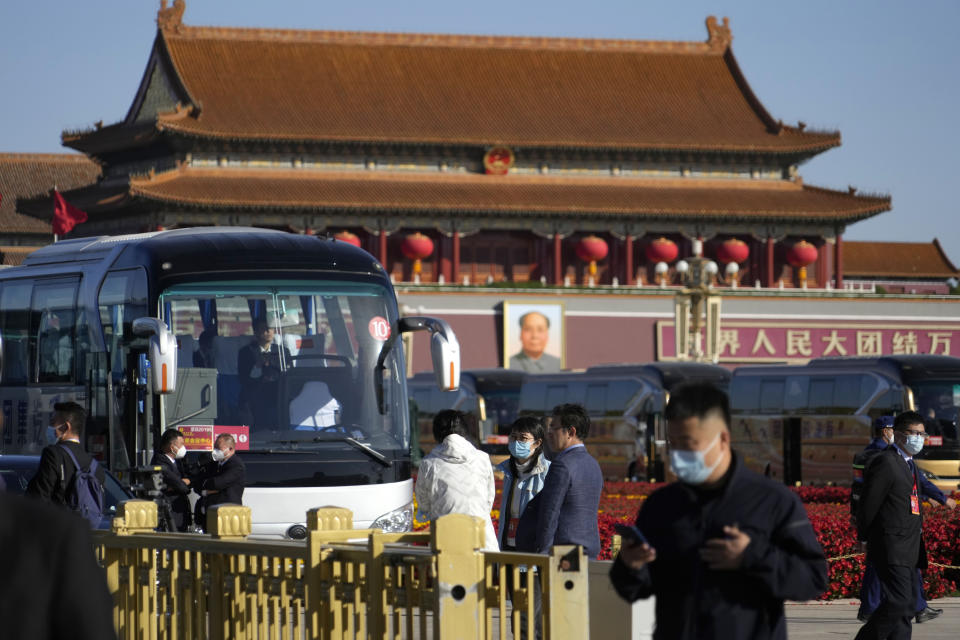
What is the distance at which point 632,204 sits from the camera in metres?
49.4

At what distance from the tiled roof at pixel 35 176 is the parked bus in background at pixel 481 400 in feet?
94.1

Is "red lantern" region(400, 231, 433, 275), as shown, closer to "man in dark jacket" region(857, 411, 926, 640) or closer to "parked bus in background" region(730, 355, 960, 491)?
"parked bus in background" region(730, 355, 960, 491)

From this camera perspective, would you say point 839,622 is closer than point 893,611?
No

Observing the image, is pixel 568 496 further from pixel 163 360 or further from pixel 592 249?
pixel 592 249

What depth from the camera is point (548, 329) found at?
1849 inches

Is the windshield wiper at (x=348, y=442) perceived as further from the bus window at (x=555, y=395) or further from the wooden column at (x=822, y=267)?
the wooden column at (x=822, y=267)

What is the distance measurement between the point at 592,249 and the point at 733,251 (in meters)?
4.31

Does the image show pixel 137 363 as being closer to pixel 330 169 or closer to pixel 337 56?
pixel 330 169

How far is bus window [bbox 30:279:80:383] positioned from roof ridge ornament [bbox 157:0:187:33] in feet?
125

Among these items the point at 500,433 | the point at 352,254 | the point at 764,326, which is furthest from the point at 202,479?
the point at 764,326

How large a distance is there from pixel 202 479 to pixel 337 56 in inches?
1645

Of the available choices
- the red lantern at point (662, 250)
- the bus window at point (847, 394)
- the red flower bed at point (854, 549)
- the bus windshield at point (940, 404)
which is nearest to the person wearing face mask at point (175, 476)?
the red flower bed at point (854, 549)

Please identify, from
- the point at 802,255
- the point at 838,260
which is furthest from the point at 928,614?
the point at 838,260

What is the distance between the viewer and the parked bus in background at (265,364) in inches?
472
